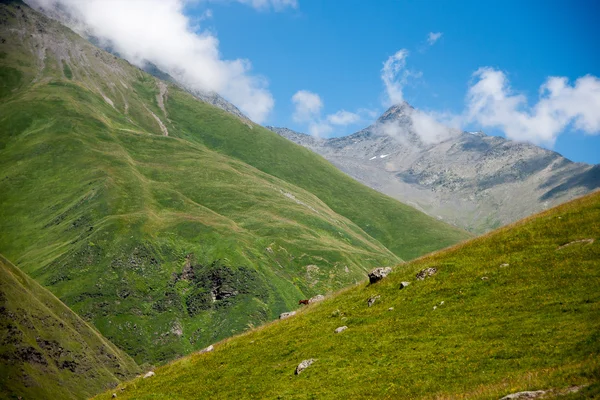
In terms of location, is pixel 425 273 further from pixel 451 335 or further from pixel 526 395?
pixel 526 395

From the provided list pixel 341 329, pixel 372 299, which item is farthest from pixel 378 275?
pixel 341 329

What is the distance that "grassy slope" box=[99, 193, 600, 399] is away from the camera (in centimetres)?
2398

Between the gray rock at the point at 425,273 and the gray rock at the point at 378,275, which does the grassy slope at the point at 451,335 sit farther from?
the gray rock at the point at 378,275

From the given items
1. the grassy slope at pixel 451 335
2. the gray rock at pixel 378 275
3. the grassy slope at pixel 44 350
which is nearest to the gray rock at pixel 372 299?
the grassy slope at pixel 451 335

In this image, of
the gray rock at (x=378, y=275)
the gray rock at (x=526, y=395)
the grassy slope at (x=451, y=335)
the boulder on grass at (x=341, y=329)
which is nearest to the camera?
the gray rock at (x=526, y=395)

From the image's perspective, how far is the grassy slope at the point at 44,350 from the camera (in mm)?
98750

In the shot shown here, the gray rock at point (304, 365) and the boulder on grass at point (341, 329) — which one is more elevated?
the boulder on grass at point (341, 329)

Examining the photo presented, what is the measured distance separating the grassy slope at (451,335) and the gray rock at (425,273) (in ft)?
1.99

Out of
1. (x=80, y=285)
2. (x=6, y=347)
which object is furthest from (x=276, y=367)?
(x=80, y=285)

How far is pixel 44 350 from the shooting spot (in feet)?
359

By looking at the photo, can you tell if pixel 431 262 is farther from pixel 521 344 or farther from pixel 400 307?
pixel 521 344

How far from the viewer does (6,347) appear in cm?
9906

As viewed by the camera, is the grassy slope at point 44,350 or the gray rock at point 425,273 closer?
the gray rock at point 425,273

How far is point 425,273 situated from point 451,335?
10.1 metres
